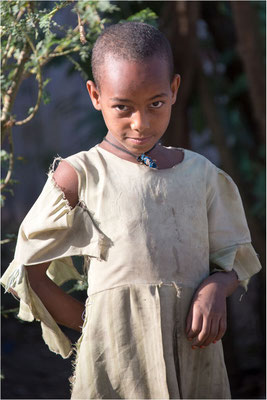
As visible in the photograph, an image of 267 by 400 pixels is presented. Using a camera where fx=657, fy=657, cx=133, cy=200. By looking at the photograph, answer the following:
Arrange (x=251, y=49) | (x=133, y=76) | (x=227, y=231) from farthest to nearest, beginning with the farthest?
(x=251, y=49) < (x=227, y=231) < (x=133, y=76)

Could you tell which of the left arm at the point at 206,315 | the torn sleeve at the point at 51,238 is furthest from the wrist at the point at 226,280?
the torn sleeve at the point at 51,238

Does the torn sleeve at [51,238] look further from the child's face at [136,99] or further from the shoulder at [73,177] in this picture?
the child's face at [136,99]

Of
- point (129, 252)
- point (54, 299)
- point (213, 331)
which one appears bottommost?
point (213, 331)

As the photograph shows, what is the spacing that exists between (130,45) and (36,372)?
10.00 ft

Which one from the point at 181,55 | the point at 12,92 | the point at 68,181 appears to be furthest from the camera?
the point at 181,55

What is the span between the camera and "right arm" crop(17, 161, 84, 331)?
1.85 metres

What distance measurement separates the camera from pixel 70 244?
1854 mm

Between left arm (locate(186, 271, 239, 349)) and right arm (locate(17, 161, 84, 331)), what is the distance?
338mm

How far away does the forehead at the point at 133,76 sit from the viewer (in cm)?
174

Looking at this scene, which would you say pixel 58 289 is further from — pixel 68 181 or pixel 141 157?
pixel 141 157

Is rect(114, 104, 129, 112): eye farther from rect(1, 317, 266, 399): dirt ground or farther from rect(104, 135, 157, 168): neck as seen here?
rect(1, 317, 266, 399): dirt ground

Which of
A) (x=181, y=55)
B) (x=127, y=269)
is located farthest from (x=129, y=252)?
(x=181, y=55)

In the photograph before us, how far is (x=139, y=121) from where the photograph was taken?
5.75 feet

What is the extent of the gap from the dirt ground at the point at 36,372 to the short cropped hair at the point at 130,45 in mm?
2445
